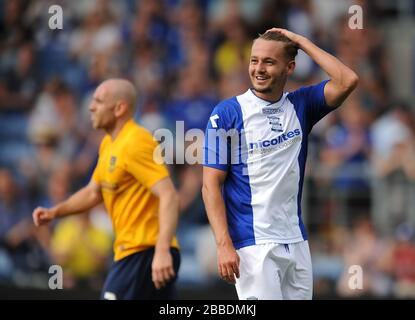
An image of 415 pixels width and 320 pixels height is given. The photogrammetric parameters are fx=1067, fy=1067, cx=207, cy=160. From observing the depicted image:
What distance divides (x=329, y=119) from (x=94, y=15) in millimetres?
4369

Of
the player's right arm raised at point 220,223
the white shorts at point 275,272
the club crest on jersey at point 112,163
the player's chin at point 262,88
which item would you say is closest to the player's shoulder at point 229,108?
the player's chin at point 262,88

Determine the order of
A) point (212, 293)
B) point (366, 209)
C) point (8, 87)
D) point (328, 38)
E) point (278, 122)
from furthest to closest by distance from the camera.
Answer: point (8, 87) → point (328, 38) → point (366, 209) → point (212, 293) → point (278, 122)

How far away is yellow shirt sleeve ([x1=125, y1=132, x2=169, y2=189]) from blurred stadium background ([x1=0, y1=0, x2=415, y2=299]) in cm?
386

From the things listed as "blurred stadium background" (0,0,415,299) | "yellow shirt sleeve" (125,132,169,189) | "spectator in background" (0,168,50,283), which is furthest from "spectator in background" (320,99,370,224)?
"yellow shirt sleeve" (125,132,169,189)

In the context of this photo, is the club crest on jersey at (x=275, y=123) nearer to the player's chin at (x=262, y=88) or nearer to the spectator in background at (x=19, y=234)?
the player's chin at (x=262, y=88)

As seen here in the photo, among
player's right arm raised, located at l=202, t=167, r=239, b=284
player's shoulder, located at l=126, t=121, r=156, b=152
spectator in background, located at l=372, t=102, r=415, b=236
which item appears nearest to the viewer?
player's right arm raised, located at l=202, t=167, r=239, b=284

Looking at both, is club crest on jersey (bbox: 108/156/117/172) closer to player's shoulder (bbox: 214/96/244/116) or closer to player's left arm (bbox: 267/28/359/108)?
player's shoulder (bbox: 214/96/244/116)

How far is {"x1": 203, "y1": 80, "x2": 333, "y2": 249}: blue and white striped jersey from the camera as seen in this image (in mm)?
6805

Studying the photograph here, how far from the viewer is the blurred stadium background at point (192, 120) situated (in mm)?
12688

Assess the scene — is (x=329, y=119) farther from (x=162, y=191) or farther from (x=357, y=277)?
(x=162, y=191)

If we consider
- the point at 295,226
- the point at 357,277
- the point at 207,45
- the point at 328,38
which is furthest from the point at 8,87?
the point at 295,226

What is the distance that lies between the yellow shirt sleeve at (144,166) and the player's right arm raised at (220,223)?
134 centimetres

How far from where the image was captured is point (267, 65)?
22.2 feet
